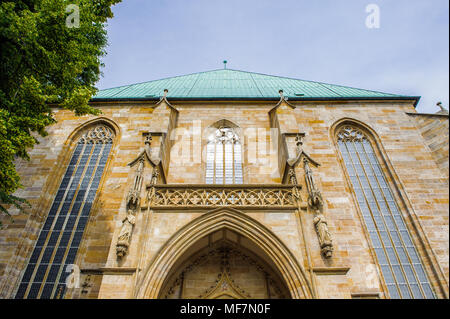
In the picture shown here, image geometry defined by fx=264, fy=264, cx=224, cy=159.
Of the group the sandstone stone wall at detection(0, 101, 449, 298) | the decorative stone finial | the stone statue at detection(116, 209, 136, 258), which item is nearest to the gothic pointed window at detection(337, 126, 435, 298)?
the sandstone stone wall at detection(0, 101, 449, 298)

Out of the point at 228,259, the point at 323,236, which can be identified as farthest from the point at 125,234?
the point at 323,236

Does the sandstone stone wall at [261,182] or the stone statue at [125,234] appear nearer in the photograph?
the stone statue at [125,234]

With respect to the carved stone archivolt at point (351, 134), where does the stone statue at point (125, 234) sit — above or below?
below

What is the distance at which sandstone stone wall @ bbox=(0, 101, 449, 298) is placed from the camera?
22.0ft

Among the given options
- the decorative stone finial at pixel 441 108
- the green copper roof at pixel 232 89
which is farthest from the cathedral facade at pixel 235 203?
the decorative stone finial at pixel 441 108

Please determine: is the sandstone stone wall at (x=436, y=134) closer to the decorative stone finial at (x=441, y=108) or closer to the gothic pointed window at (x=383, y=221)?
the decorative stone finial at (x=441, y=108)

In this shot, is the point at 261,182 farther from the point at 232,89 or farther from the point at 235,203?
the point at 232,89

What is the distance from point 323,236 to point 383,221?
4.13m

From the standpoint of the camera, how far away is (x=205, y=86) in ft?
50.4

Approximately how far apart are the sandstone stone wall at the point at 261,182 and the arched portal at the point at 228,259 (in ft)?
0.76

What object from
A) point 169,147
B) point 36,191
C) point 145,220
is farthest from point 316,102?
point 36,191

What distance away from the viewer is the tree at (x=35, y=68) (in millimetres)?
6414

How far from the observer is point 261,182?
10031 millimetres

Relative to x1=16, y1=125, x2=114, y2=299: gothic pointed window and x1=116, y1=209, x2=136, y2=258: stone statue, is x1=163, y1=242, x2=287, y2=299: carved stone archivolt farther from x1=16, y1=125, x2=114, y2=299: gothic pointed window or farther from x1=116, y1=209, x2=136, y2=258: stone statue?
x1=16, y1=125, x2=114, y2=299: gothic pointed window
